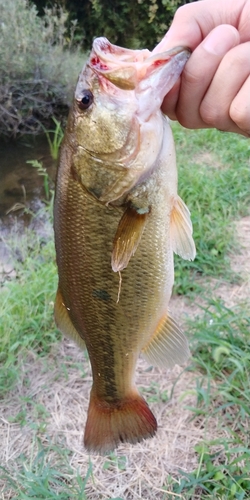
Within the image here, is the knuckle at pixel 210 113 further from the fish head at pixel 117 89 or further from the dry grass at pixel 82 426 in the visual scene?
the dry grass at pixel 82 426

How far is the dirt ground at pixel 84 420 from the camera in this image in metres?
2.33

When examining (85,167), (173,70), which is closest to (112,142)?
(85,167)

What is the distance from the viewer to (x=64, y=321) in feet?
5.62

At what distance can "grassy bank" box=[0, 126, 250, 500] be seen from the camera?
7.38ft

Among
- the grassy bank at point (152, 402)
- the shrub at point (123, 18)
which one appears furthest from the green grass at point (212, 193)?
the shrub at point (123, 18)

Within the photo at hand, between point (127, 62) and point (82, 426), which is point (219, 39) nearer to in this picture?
point (127, 62)

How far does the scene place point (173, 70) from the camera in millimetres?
1268

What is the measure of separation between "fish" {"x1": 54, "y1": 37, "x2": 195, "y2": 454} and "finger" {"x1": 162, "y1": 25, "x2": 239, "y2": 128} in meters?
0.04

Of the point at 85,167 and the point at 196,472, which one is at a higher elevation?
the point at 85,167

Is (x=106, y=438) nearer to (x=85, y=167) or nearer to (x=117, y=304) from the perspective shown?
(x=117, y=304)

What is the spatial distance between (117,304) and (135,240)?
0.28 m

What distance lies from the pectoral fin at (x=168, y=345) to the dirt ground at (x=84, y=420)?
2.98 feet

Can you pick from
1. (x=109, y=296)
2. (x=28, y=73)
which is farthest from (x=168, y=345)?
(x=28, y=73)

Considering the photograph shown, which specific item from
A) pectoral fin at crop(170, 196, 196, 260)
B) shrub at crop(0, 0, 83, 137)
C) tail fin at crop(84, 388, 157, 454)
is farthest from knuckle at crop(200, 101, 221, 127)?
shrub at crop(0, 0, 83, 137)
